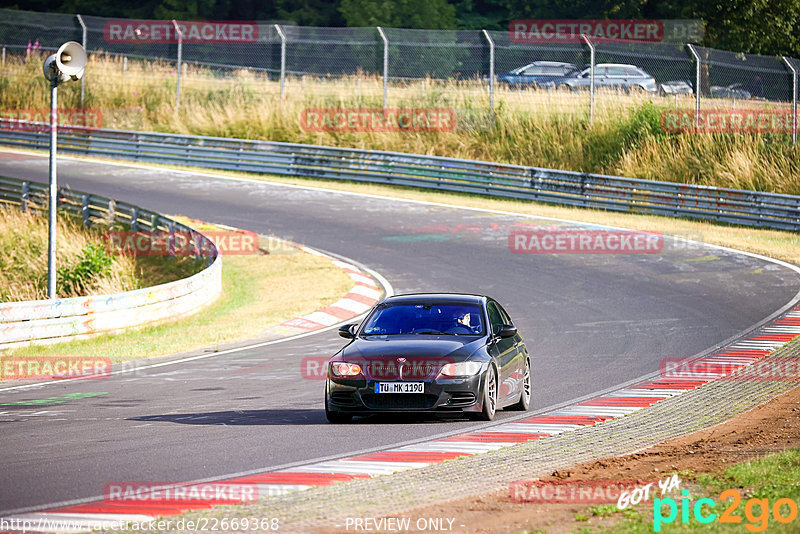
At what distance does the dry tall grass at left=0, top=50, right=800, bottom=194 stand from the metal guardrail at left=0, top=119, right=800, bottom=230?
2.38 meters

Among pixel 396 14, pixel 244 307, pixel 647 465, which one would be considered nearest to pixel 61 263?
pixel 244 307

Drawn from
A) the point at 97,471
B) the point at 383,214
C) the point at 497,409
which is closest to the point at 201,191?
the point at 383,214

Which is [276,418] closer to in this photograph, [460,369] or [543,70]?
[460,369]

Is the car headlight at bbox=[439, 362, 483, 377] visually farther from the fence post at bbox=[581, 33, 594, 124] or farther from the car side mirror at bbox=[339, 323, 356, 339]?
the fence post at bbox=[581, 33, 594, 124]

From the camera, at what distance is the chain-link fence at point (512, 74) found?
3161 centimetres

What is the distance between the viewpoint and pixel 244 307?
20.4m

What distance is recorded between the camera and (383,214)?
29188 mm

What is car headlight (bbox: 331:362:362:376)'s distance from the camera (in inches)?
425

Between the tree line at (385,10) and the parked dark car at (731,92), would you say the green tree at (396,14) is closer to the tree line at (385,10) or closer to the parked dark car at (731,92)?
the tree line at (385,10)

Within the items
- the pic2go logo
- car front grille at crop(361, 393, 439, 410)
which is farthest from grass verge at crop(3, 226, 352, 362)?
the pic2go logo

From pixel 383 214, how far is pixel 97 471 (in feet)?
68.4

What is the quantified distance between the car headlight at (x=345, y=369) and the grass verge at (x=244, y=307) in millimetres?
5742

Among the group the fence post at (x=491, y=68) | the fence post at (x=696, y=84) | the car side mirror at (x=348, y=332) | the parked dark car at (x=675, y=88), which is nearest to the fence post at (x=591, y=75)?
the parked dark car at (x=675, y=88)

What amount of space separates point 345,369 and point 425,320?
1.36 m
